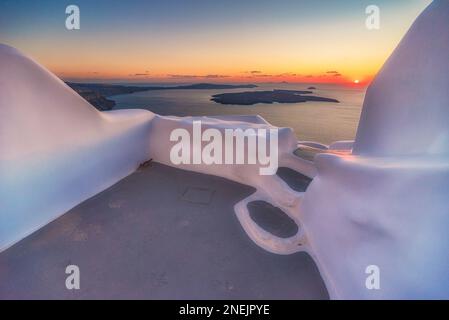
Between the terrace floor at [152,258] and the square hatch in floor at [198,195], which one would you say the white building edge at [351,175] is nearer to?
the terrace floor at [152,258]

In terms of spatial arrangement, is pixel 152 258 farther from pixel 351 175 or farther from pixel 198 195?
pixel 351 175

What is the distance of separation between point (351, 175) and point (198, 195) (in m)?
4.04

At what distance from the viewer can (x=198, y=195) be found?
6488mm

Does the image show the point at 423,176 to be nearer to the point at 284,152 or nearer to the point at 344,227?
the point at 344,227

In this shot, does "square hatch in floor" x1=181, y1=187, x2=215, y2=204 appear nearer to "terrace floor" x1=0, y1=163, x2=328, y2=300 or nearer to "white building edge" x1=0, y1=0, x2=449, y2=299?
"terrace floor" x1=0, y1=163, x2=328, y2=300

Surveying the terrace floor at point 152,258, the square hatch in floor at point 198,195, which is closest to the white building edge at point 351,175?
the terrace floor at point 152,258

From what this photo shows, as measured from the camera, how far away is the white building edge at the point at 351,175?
272 cm

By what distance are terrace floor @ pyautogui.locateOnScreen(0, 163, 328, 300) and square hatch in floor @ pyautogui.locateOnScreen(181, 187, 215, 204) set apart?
7.0 inches

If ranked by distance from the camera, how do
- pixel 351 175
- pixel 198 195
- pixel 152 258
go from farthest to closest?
pixel 198 195 → pixel 152 258 → pixel 351 175

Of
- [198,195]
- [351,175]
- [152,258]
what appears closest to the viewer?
[351,175]

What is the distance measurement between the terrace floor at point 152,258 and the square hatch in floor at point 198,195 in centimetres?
18

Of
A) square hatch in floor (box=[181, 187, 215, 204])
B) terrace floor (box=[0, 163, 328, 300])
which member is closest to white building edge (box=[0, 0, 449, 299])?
terrace floor (box=[0, 163, 328, 300])

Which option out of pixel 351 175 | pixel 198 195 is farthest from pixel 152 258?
pixel 351 175

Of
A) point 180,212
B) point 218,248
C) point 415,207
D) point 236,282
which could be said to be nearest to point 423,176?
point 415,207
